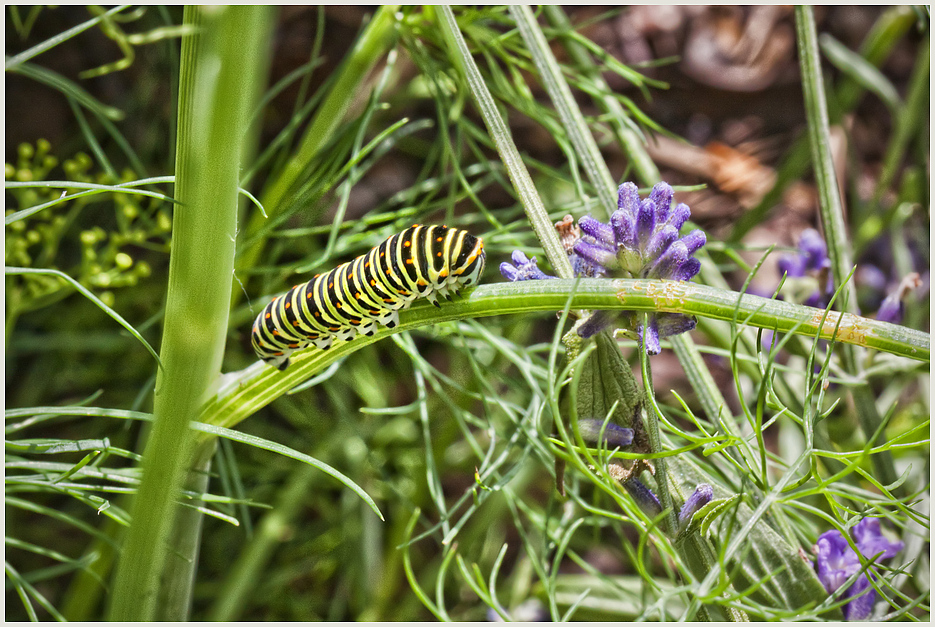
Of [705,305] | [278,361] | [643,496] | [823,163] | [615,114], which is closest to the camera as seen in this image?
[705,305]

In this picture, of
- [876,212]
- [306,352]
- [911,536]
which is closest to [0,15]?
[306,352]

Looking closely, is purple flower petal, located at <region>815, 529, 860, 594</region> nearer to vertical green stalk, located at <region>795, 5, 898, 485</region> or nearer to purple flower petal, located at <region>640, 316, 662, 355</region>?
vertical green stalk, located at <region>795, 5, 898, 485</region>

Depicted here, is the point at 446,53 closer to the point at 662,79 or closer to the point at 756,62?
the point at 662,79

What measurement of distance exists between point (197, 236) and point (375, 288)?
193 millimetres

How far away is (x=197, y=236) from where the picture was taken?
0.63 metres

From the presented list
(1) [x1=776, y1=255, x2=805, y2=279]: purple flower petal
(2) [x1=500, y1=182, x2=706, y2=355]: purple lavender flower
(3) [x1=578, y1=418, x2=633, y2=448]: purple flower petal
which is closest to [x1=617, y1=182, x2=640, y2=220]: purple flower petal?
(2) [x1=500, y1=182, x2=706, y2=355]: purple lavender flower

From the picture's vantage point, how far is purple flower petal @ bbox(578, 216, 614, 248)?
0.69m

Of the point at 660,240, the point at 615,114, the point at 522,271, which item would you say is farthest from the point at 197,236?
the point at 615,114

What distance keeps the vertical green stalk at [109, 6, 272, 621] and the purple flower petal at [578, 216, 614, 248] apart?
1.10 ft

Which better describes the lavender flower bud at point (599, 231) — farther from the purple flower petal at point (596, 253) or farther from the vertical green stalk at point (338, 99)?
the vertical green stalk at point (338, 99)

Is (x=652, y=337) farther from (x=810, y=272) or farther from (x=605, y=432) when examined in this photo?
(x=810, y=272)

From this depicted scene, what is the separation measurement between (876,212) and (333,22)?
5.28ft

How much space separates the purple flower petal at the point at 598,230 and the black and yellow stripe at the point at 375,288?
4.5 inches

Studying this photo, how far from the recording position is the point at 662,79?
219 cm
